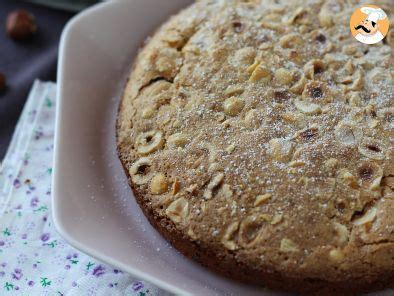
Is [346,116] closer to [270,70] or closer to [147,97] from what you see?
[270,70]

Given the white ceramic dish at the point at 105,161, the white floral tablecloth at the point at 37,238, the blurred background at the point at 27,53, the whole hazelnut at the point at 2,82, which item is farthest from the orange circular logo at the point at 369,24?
the whole hazelnut at the point at 2,82

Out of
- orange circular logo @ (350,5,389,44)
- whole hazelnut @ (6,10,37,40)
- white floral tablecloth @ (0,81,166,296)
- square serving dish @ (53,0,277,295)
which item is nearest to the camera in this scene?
square serving dish @ (53,0,277,295)

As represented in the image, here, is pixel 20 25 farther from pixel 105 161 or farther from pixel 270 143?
pixel 270 143

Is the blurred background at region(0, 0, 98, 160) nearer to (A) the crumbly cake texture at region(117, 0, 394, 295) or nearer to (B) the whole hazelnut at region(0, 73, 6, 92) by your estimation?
(B) the whole hazelnut at region(0, 73, 6, 92)

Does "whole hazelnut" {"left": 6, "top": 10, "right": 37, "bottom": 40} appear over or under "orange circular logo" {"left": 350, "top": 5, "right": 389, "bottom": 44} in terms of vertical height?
under

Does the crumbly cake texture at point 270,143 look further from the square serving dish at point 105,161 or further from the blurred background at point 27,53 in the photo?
the blurred background at point 27,53

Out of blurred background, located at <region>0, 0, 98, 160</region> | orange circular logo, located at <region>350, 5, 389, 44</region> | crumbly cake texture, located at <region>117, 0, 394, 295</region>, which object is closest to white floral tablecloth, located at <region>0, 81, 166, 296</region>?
blurred background, located at <region>0, 0, 98, 160</region>

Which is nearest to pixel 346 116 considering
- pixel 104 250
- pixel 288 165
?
pixel 288 165
